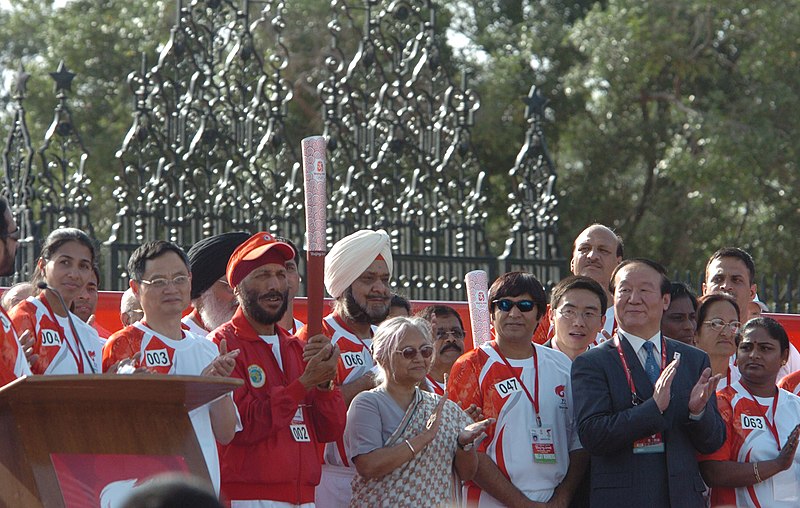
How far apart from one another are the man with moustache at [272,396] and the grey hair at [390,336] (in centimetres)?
34

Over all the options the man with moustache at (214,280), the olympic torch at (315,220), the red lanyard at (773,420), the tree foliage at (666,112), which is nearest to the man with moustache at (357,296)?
the man with moustache at (214,280)

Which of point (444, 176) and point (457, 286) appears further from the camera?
point (444, 176)

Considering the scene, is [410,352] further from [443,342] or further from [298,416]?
[443,342]

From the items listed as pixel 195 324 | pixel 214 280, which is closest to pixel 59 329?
pixel 214 280

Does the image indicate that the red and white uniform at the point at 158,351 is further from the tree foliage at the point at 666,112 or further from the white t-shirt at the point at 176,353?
the tree foliage at the point at 666,112

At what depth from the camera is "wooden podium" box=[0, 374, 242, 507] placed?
346 centimetres

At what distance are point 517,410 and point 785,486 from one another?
1320mm

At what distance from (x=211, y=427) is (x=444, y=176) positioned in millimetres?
8370

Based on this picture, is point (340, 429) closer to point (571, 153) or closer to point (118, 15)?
point (571, 153)

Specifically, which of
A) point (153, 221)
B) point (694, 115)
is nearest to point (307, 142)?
point (153, 221)

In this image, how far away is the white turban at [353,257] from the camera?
19.5 feet

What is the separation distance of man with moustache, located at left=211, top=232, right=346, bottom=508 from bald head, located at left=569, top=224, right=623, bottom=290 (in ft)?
7.63

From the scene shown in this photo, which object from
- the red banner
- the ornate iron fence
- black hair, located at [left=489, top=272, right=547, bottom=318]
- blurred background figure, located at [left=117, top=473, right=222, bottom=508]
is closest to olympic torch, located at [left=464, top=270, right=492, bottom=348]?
black hair, located at [left=489, top=272, right=547, bottom=318]

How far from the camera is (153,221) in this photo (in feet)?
37.6
